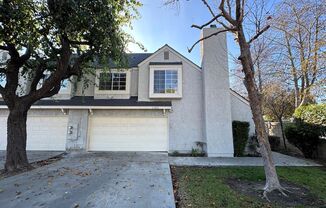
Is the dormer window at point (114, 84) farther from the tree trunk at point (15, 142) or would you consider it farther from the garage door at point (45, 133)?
the tree trunk at point (15, 142)

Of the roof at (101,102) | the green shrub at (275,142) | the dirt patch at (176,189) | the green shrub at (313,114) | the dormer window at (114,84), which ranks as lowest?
the dirt patch at (176,189)

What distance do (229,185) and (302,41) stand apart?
1309 cm

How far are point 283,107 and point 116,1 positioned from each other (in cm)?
1490

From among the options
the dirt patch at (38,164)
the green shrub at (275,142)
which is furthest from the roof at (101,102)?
the green shrub at (275,142)

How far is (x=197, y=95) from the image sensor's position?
12.3 metres

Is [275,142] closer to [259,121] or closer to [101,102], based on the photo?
[259,121]

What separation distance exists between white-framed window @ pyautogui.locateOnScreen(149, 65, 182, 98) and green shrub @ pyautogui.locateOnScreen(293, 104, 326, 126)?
724 cm

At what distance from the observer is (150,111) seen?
12.2 meters

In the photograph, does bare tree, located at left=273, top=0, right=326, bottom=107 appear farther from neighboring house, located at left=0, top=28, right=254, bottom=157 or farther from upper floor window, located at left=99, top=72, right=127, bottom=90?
upper floor window, located at left=99, top=72, right=127, bottom=90

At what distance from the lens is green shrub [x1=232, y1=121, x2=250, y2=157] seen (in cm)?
1124

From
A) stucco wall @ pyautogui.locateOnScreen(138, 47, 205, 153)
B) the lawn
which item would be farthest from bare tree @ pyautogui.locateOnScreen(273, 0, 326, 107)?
stucco wall @ pyautogui.locateOnScreen(138, 47, 205, 153)

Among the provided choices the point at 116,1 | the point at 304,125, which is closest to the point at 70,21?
the point at 116,1

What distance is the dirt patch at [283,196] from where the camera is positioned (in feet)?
15.3

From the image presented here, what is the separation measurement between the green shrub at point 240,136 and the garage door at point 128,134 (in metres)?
4.13
